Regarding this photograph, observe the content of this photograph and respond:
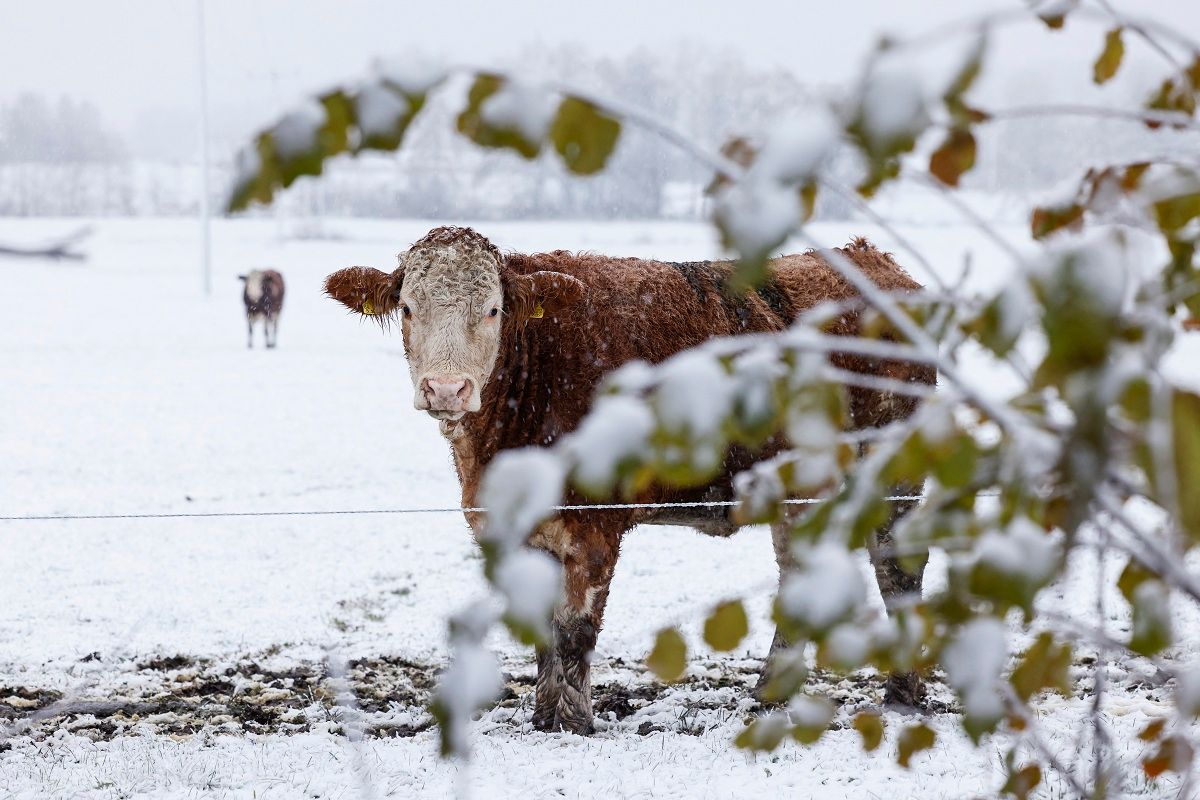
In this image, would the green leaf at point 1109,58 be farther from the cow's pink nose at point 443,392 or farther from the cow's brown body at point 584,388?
the cow's brown body at point 584,388

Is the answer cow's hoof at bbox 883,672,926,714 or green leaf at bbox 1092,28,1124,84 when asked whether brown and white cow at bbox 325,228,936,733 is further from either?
green leaf at bbox 1092,28,1124,84

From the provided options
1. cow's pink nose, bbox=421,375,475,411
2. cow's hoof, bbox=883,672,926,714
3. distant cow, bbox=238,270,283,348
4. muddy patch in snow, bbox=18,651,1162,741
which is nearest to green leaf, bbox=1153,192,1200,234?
cow's pink nose, bbox=421,375,475,411

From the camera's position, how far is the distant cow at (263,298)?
21.6 metres

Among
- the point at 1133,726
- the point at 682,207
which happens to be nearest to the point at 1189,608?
the point at 1133,726

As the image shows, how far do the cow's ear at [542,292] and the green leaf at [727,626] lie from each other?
328cm

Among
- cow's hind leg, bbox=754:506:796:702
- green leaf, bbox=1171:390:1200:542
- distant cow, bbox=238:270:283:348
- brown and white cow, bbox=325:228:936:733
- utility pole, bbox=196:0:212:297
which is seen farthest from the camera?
utility pole, bbox=196:0:212:297

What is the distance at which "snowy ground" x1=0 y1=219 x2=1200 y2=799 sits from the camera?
4.13 m

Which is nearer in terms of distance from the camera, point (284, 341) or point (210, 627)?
point (210, 627)

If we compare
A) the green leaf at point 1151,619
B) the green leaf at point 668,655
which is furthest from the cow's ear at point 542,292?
the green leaf at point 1151,619

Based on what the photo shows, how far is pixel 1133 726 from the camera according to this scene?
4590 millimetres

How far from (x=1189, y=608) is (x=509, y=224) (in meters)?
29.9

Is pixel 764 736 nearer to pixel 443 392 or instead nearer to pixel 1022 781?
pixel 1022 781

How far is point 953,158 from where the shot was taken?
132 centimetres

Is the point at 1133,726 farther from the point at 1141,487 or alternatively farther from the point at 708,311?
the point at 1141,487
